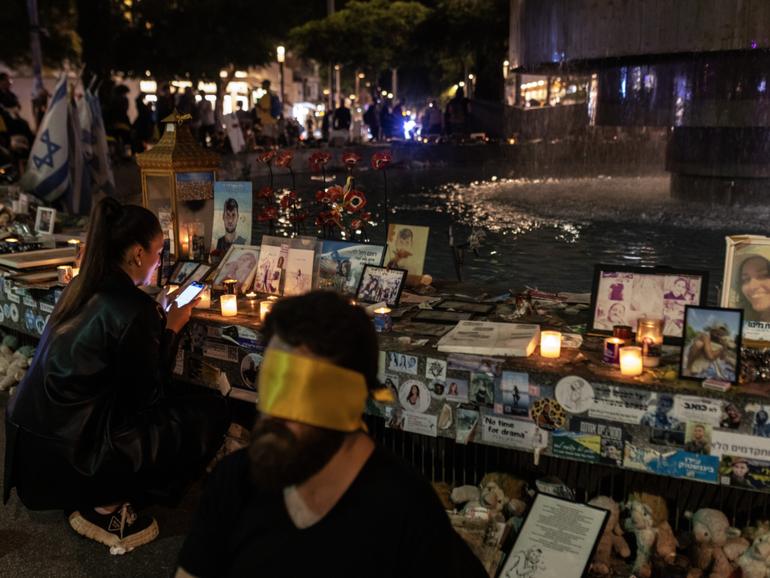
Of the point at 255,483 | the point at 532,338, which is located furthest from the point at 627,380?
the point at 255,483

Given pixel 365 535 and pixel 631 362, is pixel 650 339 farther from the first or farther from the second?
pixel 365 535

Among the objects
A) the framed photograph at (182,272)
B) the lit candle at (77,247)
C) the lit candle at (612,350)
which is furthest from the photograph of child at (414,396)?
the lit candle at (77,247)

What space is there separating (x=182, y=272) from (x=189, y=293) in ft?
2.99

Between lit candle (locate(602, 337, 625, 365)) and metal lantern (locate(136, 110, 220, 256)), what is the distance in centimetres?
331

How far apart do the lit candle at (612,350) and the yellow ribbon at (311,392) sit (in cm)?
185

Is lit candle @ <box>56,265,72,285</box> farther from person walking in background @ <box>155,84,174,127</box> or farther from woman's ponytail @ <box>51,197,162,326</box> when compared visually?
person walking in background @ <box>155,84,174,127</box>

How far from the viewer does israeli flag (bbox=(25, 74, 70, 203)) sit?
317 inches

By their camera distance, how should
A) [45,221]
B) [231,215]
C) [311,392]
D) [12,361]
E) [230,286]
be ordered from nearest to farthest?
[311,392] < [230,286] < [231,215] < [12,361] < [45,221]

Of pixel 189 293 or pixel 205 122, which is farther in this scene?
pixel 205 122

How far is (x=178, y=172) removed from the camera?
5.63 metres

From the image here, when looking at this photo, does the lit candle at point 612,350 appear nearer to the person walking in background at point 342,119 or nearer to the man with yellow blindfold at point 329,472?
the man with yellow blindfold at point 329,472

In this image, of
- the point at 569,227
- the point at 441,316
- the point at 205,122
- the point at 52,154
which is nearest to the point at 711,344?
the point at 441,316

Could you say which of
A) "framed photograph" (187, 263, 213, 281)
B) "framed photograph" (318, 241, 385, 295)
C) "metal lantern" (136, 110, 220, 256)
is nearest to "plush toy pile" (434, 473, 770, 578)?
"framed photograph" (318, 241, 385, 295)

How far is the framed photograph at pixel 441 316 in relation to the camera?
4.10 meters
